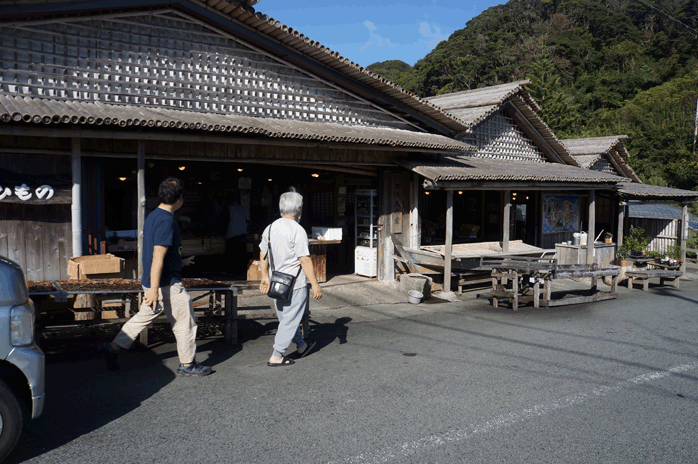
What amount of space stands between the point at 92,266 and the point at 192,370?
3.55 metres

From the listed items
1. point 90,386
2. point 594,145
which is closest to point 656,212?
point 594,145

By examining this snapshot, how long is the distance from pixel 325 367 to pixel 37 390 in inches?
121

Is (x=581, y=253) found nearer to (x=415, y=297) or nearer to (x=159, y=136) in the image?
(x=415, y=297)

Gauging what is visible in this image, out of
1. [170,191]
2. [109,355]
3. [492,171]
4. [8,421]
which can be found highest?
[492,171]

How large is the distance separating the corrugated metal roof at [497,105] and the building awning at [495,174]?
0.95 meters

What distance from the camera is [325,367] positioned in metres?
6.04

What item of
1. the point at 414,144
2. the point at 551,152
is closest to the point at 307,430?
the point at 414,144

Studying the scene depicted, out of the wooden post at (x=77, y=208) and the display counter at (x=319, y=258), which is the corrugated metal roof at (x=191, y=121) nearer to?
the wooden post at (x=77, y=208)

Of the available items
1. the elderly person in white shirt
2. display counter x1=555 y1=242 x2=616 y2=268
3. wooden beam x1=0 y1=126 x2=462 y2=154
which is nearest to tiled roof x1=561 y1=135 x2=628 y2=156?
display counter x1=555 y1=242 x2=616 y2=268

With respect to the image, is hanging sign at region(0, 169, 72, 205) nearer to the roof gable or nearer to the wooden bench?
the roof gable

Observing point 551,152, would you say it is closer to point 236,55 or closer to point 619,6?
point 236,55

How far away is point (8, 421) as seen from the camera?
3.50 meters

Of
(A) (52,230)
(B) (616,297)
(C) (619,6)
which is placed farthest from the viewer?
(C) (619,6)

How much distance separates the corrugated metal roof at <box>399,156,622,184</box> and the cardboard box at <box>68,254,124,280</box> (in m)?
6.24
